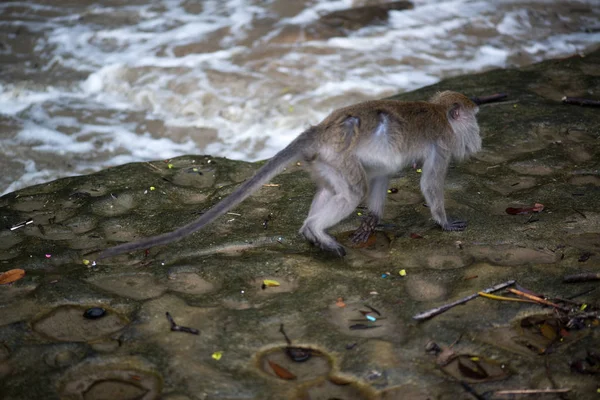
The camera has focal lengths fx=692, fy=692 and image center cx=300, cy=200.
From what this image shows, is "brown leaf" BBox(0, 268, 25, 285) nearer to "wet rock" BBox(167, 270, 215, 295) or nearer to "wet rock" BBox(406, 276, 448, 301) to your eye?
"wet rock" BBox(167, 270, 215, 295)

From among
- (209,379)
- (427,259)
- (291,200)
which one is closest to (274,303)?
(209,379)

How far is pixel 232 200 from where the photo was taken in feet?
13.5

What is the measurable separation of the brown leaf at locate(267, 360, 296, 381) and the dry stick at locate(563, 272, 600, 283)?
1.69 metres

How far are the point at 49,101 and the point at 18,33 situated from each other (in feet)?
8.08

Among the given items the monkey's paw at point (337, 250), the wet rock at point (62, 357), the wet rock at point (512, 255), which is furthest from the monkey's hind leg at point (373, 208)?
the wet rock at point (62, 357)

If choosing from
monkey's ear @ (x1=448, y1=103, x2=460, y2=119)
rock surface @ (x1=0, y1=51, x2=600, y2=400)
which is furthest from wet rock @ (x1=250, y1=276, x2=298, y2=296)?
monkey's ear @ (x1=448, y1=103, x2=460, y2=119)

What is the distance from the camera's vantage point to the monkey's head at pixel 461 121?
191 inches

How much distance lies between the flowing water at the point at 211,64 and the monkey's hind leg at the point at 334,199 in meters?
2.95

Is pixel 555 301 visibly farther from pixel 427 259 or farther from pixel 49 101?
pixel 49 101

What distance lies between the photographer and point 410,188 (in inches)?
217

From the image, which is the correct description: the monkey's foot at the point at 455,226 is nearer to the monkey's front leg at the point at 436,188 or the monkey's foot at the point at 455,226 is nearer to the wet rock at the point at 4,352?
the monkey's front leg at the point at 436,188

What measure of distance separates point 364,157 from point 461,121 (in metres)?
0.88

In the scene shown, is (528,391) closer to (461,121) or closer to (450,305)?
(450,305)

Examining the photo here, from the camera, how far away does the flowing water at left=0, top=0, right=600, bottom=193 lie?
25.2 feet
